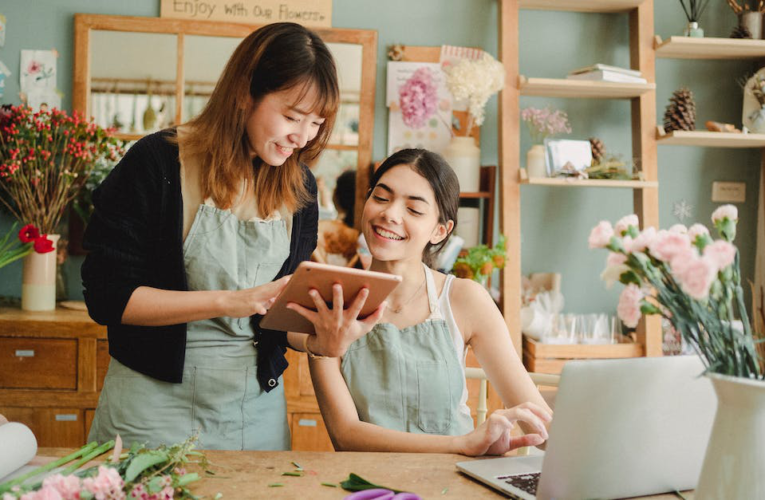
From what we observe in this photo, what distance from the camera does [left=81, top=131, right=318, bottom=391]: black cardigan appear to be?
1.43m

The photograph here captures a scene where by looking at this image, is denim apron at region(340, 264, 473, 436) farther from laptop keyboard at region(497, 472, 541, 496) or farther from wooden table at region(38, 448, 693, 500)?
laptop keyboard at region(497, 472, 541, 496)

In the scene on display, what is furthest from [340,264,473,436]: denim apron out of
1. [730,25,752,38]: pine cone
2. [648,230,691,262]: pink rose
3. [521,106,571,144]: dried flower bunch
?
[730,25,752,38]: pine cone

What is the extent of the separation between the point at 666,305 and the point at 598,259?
2.59 meters

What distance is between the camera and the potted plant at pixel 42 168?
285 centimetres

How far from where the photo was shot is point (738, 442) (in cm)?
87

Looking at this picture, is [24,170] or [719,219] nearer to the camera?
[719,219]

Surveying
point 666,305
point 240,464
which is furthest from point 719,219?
point 240,464

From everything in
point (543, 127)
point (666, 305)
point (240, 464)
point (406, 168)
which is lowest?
point (240, 464)

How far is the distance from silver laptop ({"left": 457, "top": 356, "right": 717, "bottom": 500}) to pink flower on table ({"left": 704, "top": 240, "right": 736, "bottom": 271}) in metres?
0.22

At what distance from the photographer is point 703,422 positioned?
1038 millimetres

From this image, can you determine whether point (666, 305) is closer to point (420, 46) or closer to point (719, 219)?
point (719, 219)

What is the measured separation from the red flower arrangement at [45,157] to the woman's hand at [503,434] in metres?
2.19

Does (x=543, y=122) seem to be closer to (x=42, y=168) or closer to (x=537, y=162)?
(x=537, y=162)

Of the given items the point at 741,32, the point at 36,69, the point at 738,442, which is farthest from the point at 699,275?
A: the point at 36,69
